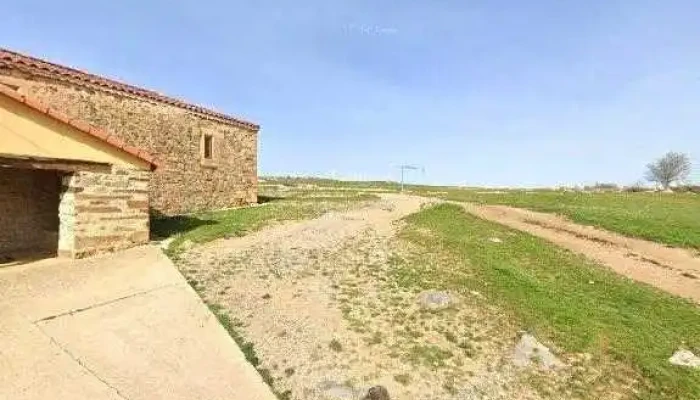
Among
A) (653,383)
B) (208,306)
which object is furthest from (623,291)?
(208,306)

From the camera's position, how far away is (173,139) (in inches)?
861

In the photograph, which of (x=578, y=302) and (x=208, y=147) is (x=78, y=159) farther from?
(x=578, y=302)

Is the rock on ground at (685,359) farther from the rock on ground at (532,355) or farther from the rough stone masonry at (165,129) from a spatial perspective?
the rough stone masonry at (165,129)

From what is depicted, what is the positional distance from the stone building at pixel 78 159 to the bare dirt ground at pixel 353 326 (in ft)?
8.08

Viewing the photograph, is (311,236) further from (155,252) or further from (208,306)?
(208,306)

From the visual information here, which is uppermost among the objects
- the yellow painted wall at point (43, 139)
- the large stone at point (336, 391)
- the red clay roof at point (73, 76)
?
the red clay roof at point (73, 76)

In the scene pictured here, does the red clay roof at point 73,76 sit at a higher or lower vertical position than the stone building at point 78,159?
higher

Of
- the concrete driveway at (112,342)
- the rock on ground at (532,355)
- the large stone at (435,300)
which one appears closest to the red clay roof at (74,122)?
the concrete driveway at (112,342)

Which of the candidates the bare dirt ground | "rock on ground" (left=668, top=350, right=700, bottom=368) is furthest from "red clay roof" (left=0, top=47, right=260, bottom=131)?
"rock on ground" (left=668, top=350, right=700, bottom=368)

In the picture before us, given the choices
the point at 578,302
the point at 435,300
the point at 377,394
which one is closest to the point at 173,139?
the point at 435,300

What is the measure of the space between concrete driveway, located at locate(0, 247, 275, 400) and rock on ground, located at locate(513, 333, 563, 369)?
14.6 feet

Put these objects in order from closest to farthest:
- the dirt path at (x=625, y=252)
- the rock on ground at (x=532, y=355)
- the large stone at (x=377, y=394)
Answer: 1. the large stone at (x=377, y=394)
2. the rock on ground at (x=532, y=355)
3. the dirt path at (x=625, y=252)

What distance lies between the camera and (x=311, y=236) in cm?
1675

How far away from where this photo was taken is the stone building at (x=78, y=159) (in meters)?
12.2
